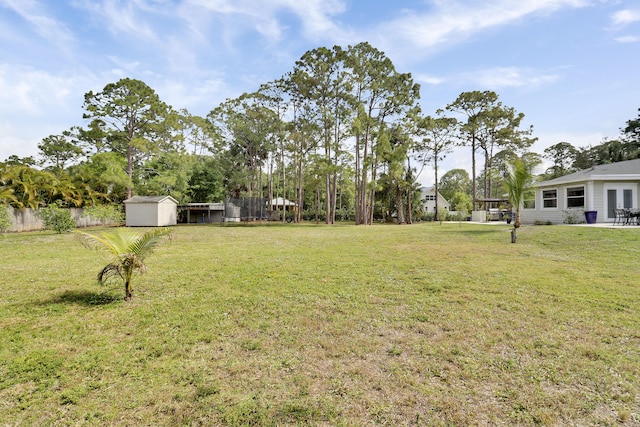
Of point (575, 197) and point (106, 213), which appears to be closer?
point (575, 197)

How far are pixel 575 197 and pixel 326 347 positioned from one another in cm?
2083

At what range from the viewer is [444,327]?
14.1 feet

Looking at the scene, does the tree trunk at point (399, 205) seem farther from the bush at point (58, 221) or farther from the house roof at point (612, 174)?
the bush at point (58, 221)

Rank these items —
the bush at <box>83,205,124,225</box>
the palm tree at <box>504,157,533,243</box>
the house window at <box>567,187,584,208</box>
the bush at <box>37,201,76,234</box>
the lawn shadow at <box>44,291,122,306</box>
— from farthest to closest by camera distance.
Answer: the bush at <box>83,205,124,225</box>
the house window at <box>567,187,584,208</box>
the bush at <box>37,201,76,234</box>
the palm tree at <box>504,157,533,243</box>
the lawn shadow at <box>44,291,122,306</box>

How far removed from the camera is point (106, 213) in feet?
84.9

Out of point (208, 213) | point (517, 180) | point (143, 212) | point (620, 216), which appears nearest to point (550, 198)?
point (620, 216)

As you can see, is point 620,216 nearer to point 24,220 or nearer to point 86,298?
point 86,298

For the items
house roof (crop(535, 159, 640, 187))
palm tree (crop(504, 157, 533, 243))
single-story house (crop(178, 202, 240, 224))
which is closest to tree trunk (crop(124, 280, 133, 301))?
palm tree (crop(504, 157, 533, 243))

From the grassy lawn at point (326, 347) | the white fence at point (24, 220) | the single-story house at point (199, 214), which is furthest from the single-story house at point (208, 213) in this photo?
the grassy lawn at point (326, 347)

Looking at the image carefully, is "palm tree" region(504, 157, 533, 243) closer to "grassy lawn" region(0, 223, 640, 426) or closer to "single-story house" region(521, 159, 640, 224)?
"single-story house" region(521, 159, 640, 224)

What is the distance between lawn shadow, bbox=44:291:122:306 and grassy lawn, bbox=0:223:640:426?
3 cm

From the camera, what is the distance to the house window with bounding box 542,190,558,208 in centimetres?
1969

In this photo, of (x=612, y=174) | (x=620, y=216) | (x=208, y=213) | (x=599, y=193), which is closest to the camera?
(x=620, y=216)

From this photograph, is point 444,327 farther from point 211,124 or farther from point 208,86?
point 211,124
